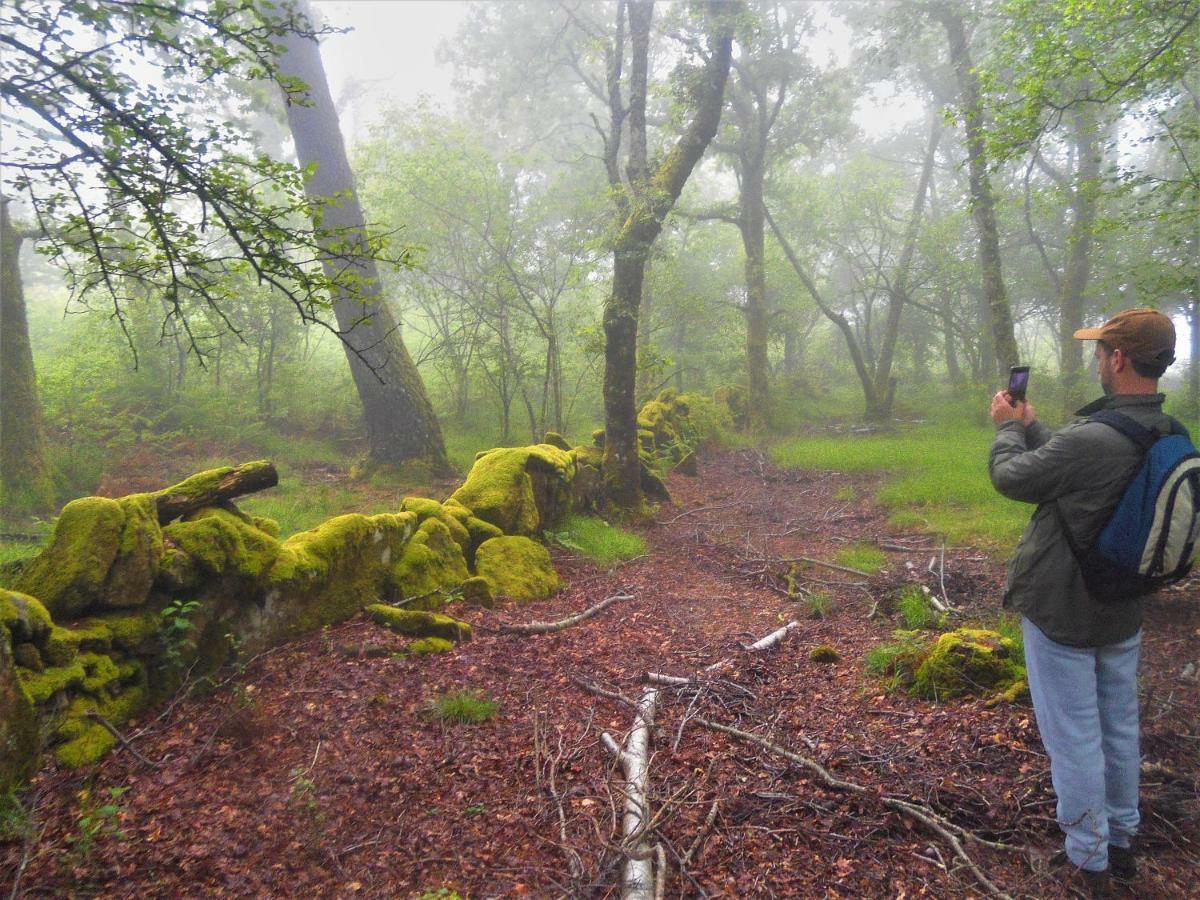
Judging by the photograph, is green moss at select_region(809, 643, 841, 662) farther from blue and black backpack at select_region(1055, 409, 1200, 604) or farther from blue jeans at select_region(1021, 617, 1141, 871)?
blue and black backpack at select_region(1055, 409, 1200, 604)

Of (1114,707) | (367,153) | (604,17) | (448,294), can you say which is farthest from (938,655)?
(604,17)

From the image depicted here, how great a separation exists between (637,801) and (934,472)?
9.42 m

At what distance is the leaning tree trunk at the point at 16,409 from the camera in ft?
25.2

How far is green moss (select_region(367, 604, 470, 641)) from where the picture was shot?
4766mm

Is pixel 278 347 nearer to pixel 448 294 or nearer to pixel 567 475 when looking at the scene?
pixel 448 294

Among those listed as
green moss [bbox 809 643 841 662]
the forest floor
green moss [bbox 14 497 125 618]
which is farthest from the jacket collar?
green moss [bbox 14 497 125 618]

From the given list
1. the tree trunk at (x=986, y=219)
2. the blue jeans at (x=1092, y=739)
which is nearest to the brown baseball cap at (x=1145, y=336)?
the blue jeans at (x=1092, y=739)

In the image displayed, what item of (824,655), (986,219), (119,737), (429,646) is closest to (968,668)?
(824,655)

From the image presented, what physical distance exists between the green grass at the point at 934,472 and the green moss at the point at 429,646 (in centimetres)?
609

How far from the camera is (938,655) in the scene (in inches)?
153

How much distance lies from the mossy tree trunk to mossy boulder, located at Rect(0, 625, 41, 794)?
Result: 7.28 metres

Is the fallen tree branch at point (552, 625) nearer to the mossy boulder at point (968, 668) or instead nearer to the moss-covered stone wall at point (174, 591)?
the moss-covered stone wall at point (174, 591)

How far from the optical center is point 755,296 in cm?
1748

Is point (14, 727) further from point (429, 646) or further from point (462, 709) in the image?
point (429, 646)
